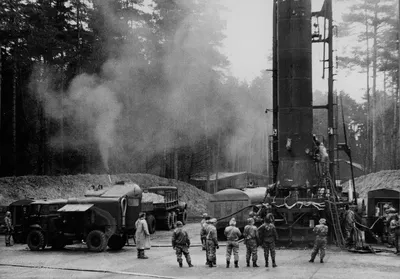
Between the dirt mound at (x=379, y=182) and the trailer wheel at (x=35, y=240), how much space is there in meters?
24.2

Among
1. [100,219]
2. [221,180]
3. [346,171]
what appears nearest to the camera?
[100,219]

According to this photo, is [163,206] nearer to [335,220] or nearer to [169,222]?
[169,222]

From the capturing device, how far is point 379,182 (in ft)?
122

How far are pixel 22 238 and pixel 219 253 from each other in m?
7.88

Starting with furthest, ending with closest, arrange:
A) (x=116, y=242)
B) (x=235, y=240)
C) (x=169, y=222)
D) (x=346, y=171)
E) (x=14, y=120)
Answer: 1. (x=346, y=171)
2. (x=14, y=120)
3. (x=169, y=222)
4. (x=116, y=242)
5. (x=235, y=240)

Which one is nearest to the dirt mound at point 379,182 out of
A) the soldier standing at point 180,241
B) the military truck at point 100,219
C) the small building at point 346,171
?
the military truck at point 100,219

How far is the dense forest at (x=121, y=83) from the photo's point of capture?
35.4m

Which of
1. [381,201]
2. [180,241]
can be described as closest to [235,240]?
[180,241]

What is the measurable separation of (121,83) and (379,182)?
20752 millimetres

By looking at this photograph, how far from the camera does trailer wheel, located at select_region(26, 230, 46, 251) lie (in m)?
18.5

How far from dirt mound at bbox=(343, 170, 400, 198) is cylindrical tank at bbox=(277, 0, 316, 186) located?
55.4ft

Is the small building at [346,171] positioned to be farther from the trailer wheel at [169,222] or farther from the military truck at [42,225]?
the military truck at [42,225]

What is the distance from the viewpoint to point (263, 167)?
7969 cm

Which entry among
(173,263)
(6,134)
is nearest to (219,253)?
(173,263)
